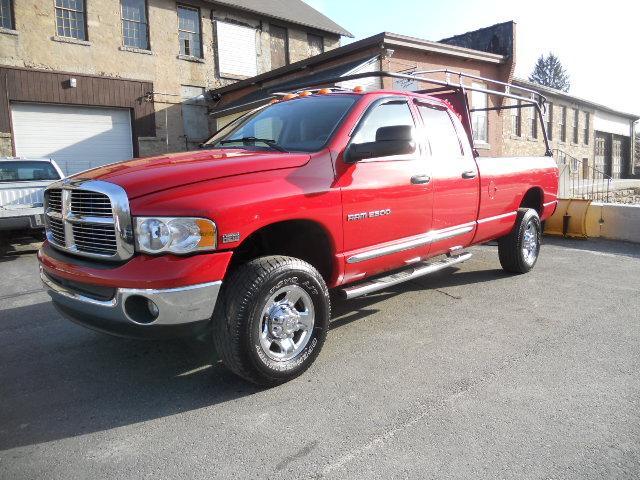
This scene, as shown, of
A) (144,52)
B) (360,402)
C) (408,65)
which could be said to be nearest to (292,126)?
(360,402)

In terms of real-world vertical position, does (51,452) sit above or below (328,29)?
below


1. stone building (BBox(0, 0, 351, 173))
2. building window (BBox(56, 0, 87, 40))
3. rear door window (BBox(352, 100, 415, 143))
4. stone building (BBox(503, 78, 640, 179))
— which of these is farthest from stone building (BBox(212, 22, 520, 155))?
rear door window (BBox(352, 100, 415, 143))

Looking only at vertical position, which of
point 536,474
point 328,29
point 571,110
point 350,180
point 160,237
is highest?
point 328,29

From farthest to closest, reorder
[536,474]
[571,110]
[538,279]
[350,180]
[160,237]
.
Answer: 1. [571,110]
2. [538,279]
3. [350,180]
4. [160,237]
5. [536,474]

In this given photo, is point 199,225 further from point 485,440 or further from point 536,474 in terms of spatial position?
point 536,474

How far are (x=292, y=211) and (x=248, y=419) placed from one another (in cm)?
131

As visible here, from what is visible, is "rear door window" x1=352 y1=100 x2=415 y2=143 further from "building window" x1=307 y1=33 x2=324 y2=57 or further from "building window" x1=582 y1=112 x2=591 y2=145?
"building window" x1=582 y1=112 x2=591 y2=145

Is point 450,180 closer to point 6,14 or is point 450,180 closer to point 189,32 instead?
point 6,14

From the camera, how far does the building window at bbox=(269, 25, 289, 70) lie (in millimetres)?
22328

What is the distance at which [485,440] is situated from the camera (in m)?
2.53

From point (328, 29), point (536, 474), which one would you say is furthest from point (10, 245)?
point (328, 29)

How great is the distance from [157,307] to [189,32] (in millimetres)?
20159

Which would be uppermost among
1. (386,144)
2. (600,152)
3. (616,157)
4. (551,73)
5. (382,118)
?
(551,73)

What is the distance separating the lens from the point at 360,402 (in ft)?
9.65
